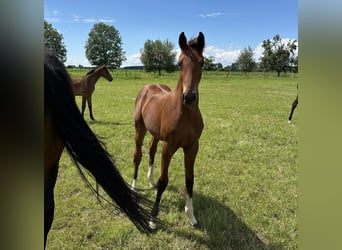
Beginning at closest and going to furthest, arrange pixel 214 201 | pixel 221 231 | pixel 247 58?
pixel 221 231 < pixel 214 201 < pixel 247 58

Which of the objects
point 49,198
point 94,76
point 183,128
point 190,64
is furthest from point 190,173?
point 94,76

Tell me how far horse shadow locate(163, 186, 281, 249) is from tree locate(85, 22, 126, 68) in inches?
575

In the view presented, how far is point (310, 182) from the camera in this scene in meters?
0.36

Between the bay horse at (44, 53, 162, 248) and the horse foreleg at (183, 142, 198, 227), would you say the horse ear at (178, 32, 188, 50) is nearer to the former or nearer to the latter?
the horse foreleg at (183, 142, 198, 227)

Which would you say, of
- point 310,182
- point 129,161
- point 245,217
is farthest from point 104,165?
point 129,161

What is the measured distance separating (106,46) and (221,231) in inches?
659

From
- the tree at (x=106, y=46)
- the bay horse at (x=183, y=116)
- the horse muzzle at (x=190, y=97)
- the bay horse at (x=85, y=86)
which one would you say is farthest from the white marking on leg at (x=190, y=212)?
the tree at (x=106, y=46)

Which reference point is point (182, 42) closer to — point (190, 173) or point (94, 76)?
point (190, 173)

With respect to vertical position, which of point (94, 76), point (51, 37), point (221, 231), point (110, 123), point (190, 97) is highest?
point (94, 76)

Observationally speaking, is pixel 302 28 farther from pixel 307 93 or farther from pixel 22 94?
pixel 22 94

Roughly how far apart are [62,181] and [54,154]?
2241 millimetres

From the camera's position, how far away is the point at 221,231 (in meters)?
2.09

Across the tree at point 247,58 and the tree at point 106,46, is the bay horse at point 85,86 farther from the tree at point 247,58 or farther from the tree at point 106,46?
the tree at point 106,46

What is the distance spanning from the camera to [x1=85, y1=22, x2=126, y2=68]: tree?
15.8 m
